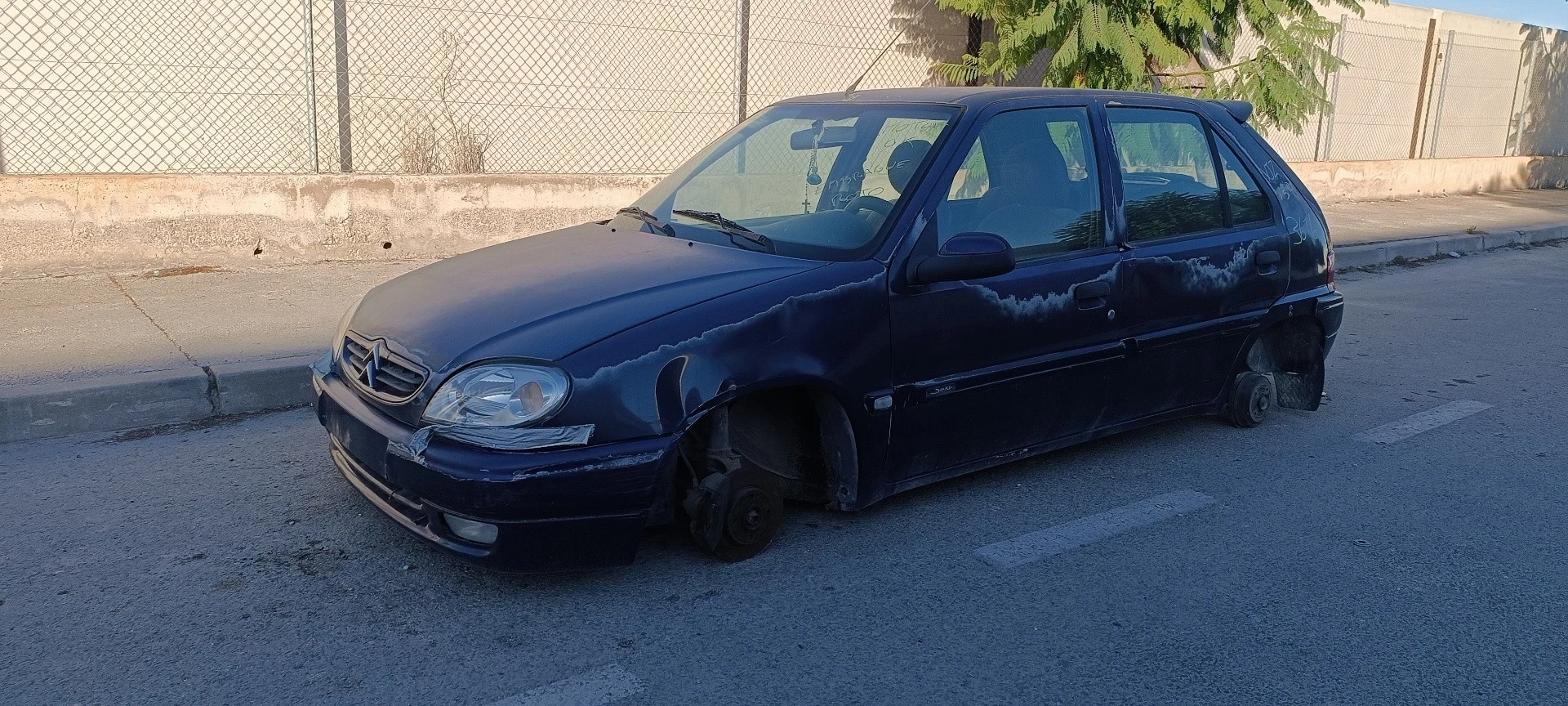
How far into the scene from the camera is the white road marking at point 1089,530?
13.1ft

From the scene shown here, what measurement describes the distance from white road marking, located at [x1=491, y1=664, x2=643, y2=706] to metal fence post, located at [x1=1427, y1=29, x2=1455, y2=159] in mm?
19103

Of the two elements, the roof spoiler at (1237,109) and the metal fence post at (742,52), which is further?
the metal fence post at (742,52)

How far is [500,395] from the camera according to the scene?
11.1 ft

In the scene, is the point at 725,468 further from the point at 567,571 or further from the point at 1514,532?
the point at 1514,532

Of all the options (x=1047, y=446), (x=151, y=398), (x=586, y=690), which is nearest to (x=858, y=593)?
(x=586, y=690)

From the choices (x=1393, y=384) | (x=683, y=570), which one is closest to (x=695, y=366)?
(x=683, y=570)

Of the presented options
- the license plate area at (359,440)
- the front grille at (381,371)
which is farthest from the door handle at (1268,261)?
the license plate area at (359,440)

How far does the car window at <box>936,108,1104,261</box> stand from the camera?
4.24 m

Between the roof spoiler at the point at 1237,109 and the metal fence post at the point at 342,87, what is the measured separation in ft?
19.6

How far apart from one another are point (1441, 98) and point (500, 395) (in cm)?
1903

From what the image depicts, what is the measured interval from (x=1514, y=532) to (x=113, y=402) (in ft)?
18.1

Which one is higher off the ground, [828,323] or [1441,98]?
[1441,98]

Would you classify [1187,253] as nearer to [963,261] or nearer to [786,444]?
[963,261]

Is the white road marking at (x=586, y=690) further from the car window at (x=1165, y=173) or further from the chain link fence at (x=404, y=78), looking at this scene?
the chain link fence at (x=404, y=78)
